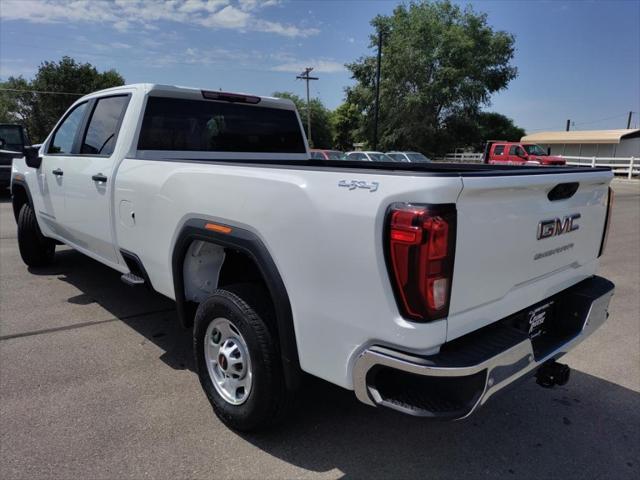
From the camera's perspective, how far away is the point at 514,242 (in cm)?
223

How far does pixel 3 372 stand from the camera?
3.49 m

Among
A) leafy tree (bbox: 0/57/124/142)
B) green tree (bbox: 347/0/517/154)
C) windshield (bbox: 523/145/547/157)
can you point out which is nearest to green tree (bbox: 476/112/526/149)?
green tree (bbox: 347/0/517/154)

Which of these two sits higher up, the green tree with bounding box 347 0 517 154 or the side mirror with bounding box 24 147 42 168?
the green tree with bounding box 347 0 517 154

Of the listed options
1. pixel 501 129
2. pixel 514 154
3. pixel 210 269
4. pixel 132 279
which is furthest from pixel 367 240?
pixel 501 129

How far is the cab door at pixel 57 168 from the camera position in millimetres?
4641

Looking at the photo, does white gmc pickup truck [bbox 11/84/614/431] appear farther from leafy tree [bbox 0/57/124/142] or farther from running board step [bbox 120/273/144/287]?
leafy tree [bbox 0/57/124/142]

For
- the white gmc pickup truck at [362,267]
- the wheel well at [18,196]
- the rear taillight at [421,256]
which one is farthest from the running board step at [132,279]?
the wheel well at [18,196]

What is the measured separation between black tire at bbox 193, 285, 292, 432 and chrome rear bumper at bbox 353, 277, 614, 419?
578mm

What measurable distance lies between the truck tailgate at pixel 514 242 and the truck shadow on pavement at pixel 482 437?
48 cm

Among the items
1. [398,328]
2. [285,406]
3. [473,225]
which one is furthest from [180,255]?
[473,225]

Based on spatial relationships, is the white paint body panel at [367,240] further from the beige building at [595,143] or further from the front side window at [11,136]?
the beige building at [595,143]

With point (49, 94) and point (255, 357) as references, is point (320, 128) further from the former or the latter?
point (255, 357)

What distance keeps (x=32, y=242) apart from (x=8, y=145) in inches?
391

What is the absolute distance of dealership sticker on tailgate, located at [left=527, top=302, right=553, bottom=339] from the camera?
255cm
